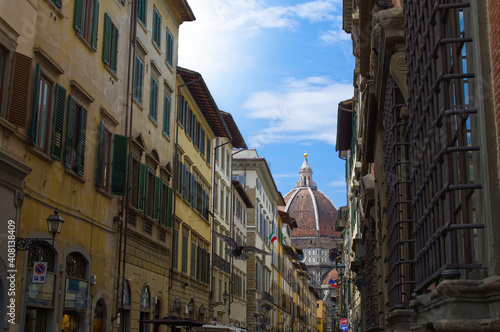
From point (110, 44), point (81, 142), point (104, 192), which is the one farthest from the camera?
point (110, 44)

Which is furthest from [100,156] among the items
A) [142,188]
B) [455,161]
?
[455,161]

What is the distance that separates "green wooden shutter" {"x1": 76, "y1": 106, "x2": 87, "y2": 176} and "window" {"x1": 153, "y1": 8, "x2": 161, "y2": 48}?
828cm

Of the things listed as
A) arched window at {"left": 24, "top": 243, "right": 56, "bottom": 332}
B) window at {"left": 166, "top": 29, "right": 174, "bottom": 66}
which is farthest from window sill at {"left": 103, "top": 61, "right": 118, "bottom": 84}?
window at {"left": 166, "top": 29, "right": 174, "bottom": 66}

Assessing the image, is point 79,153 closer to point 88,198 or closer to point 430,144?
point 88,198

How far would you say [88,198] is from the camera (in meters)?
17.8

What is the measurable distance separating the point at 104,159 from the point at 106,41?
10.3 feet

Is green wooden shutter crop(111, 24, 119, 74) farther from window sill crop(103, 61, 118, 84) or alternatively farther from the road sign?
the road sign

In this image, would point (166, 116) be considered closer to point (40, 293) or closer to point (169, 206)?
point (169, 206)

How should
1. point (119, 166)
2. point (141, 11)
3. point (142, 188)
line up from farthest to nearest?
point (141, 11) < point (142, 188) < point (119, 166)

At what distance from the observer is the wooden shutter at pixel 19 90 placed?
1297cm

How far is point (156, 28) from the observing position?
25250 mm

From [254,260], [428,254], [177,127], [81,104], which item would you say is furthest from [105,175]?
[254,260]

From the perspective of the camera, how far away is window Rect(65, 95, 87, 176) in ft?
52.8

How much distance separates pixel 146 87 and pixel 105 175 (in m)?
5.09
